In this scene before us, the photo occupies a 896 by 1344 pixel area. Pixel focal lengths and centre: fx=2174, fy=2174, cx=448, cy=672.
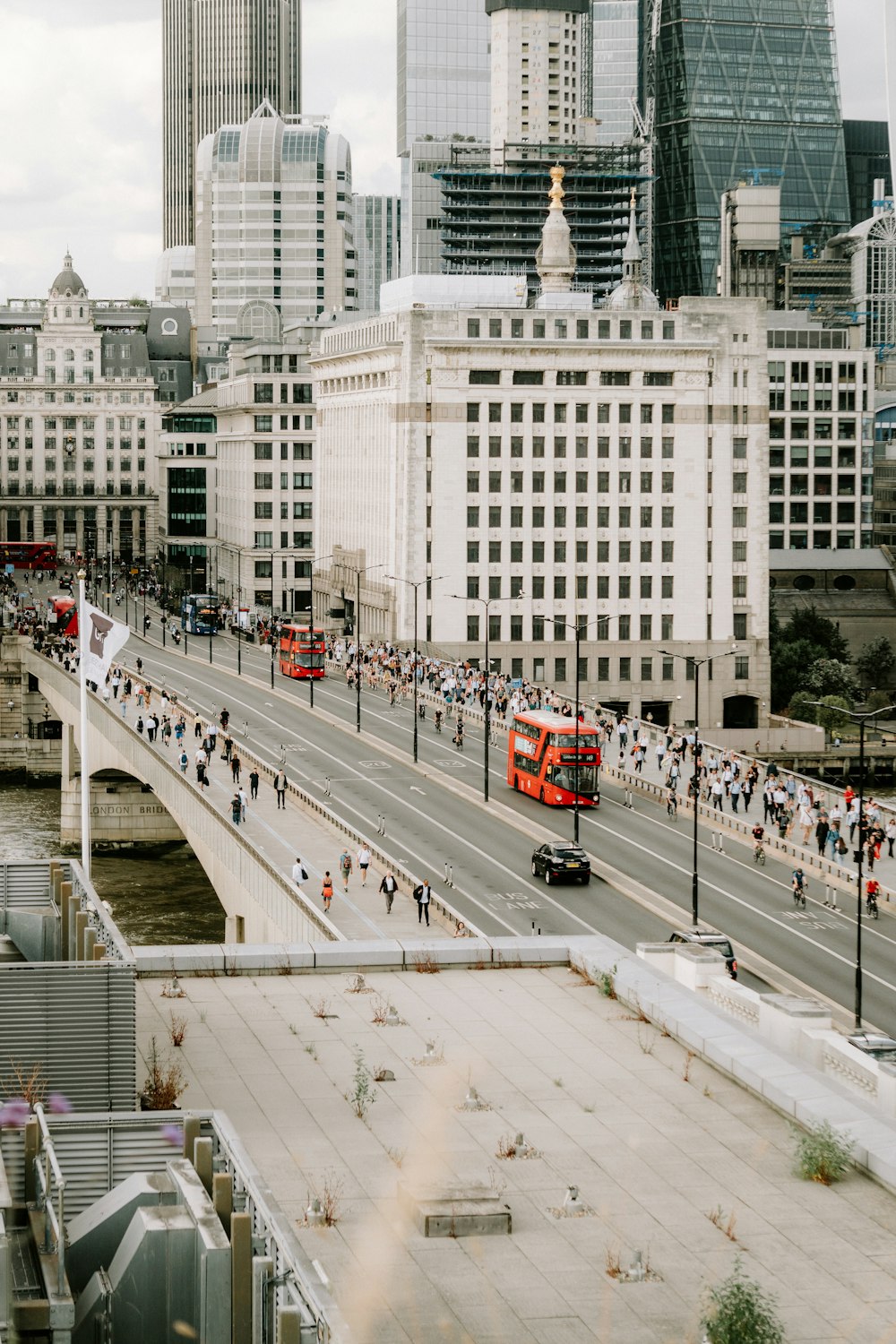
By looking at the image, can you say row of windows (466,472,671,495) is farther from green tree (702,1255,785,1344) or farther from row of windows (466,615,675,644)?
green tree (702,1255,785,1344)

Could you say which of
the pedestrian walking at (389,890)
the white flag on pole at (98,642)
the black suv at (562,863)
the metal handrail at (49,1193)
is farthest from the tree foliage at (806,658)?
the metal handrail at (49,1193)

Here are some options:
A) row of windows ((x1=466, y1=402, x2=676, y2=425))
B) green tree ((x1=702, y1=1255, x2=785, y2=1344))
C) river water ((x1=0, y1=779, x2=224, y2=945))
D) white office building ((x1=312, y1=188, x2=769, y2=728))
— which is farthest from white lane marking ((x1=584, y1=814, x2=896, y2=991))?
row of windows ((x1=466, y1=402, x2=676, y2=425))

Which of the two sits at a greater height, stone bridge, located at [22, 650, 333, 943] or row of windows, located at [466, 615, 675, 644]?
row of windows, located at [466, 615, 675, 644]

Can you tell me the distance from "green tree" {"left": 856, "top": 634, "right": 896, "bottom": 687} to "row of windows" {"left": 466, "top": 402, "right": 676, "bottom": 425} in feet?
97.2

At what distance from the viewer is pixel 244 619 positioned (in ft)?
531

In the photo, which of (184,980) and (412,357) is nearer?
(184,980)

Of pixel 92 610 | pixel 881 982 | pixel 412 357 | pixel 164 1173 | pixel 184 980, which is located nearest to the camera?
pixel 164 1173

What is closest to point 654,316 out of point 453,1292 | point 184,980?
point 184,980

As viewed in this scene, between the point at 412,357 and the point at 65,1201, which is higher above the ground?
the point at 412,357

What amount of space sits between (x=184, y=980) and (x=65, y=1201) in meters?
12.2

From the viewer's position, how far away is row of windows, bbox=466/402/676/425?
15350 centimetres

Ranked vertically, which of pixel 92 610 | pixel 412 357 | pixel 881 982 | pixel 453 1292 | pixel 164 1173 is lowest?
pixel 881 982

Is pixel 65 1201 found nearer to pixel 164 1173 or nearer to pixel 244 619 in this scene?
pixel 164 1173

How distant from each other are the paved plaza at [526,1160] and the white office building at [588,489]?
122430 mm
